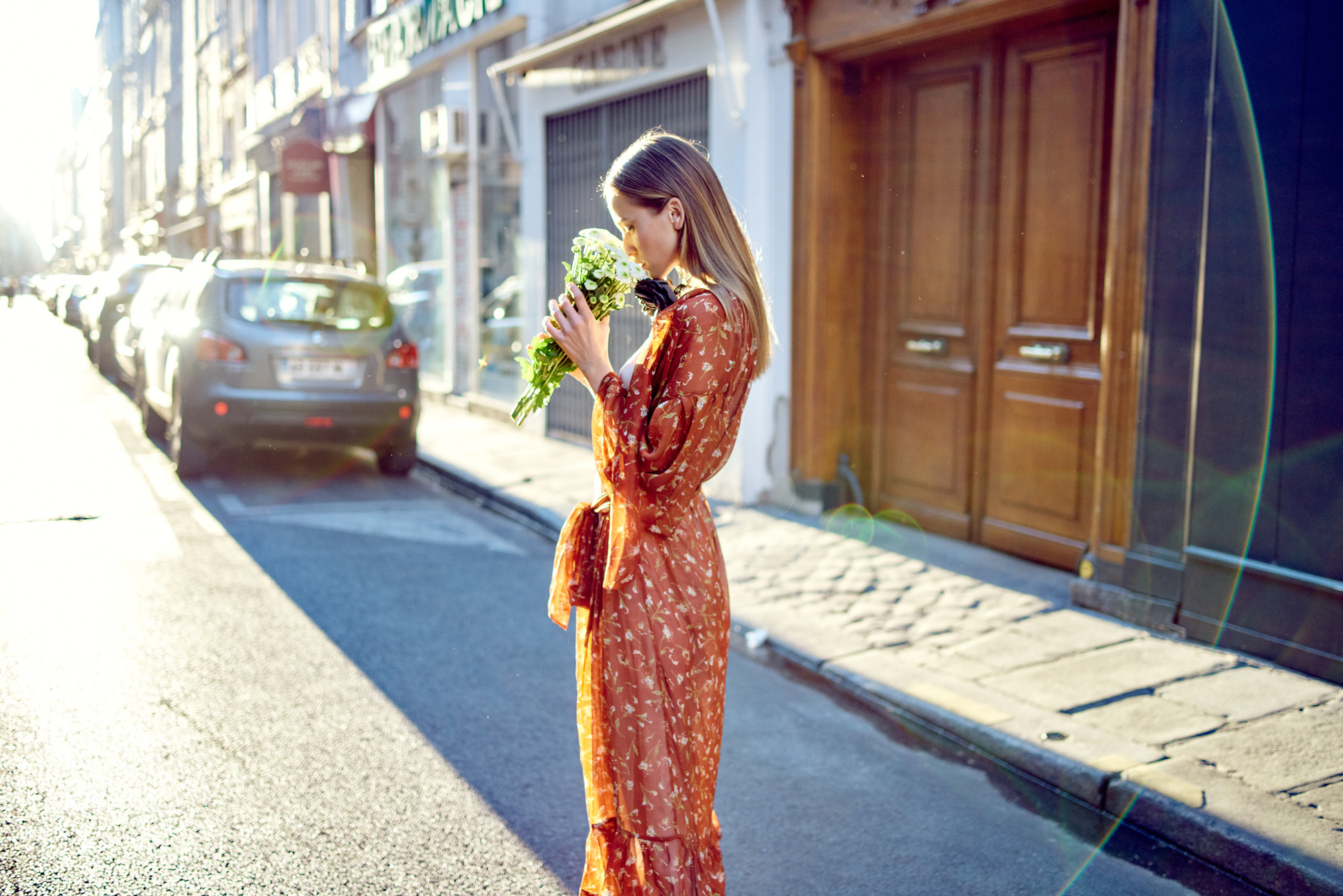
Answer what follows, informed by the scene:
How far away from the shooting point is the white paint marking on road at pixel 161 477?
8.41 metres

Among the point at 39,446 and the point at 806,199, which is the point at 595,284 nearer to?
the point at 806,199

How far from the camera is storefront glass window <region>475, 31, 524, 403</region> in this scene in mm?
12742

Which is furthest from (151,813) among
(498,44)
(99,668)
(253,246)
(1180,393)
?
(253,246)

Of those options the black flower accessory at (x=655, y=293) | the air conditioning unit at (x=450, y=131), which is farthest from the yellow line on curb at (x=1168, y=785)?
the air conditioning unit at (x=450, y=131)

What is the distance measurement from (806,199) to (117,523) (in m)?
4.72

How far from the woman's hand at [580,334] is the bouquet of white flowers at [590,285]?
3 cm

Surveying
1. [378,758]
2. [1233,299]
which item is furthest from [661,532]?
[1233,299]

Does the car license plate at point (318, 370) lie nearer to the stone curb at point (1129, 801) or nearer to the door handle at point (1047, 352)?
the door handle at point (1047, 352)

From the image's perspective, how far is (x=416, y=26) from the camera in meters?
15.2

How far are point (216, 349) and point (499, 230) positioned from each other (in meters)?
5.14

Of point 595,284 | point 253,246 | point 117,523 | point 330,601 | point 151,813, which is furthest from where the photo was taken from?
point 253,246

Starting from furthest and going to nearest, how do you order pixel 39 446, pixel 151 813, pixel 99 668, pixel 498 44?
pixel 498 44
pixel 39 446
pixel 99 668
pixel 151 813

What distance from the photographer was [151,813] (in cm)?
A: 342

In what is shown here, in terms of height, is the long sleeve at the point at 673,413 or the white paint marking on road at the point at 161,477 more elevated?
the long sleeve at the point at 673,413
